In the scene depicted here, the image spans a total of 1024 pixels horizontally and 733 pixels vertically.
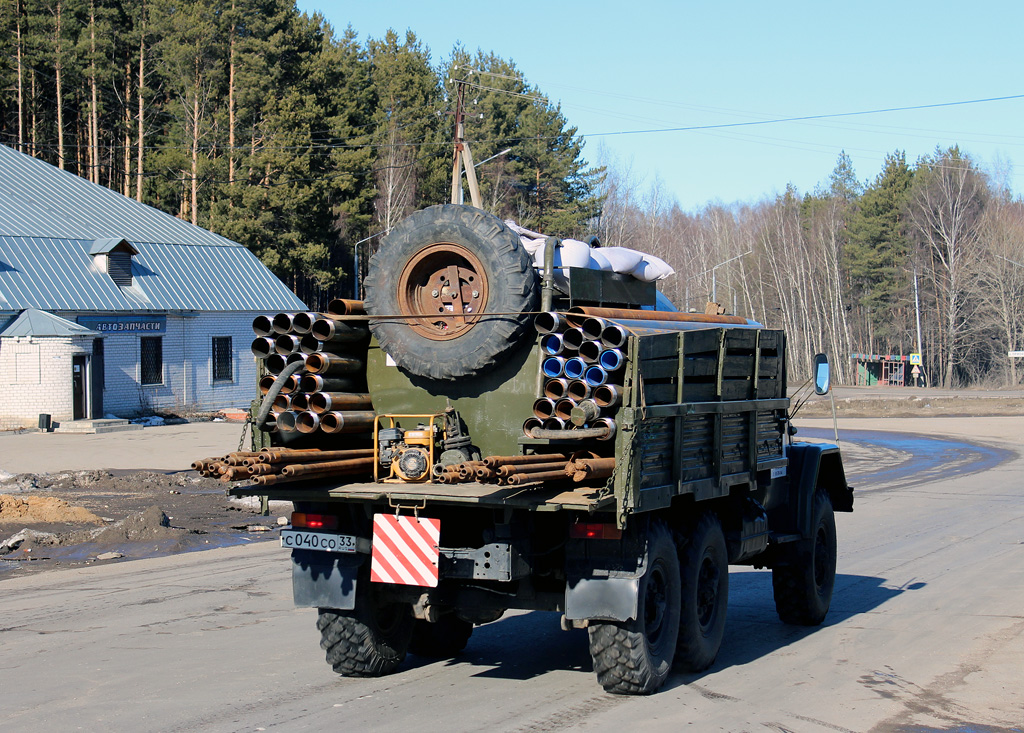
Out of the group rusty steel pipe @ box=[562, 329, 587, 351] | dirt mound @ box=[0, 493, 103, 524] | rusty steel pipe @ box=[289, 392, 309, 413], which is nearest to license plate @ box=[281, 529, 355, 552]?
rusty steel pipe @ box=[289, 392, 309, 413]

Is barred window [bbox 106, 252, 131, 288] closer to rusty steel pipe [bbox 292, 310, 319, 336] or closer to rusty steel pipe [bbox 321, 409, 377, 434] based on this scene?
rusty steel pipe [bbox 292, 310, 319, 336]

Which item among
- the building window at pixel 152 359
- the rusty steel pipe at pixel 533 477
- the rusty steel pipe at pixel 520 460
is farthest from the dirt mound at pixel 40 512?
the building window at pixel 152 359

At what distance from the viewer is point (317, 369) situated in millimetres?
7156

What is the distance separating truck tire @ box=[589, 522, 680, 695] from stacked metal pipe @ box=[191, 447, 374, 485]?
186 centimetres

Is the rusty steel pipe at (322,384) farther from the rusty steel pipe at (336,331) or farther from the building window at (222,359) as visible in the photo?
the building window at (222,359)

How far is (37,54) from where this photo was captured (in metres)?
58.6

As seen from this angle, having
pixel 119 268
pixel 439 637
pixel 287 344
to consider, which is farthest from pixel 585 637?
pixel 119 268

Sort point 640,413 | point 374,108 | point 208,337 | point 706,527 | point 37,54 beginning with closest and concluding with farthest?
point 640,413 < point 706,527 < point 208,337 < point 37,54 < point 374,108

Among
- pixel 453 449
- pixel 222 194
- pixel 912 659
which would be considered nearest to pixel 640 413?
pixel 453 449

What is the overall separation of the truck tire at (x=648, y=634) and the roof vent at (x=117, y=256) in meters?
32.1

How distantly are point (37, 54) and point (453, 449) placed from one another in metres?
59.6

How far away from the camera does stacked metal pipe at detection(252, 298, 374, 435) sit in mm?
7109

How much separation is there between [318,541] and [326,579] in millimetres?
271

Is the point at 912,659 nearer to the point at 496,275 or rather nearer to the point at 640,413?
the point at 640,413
